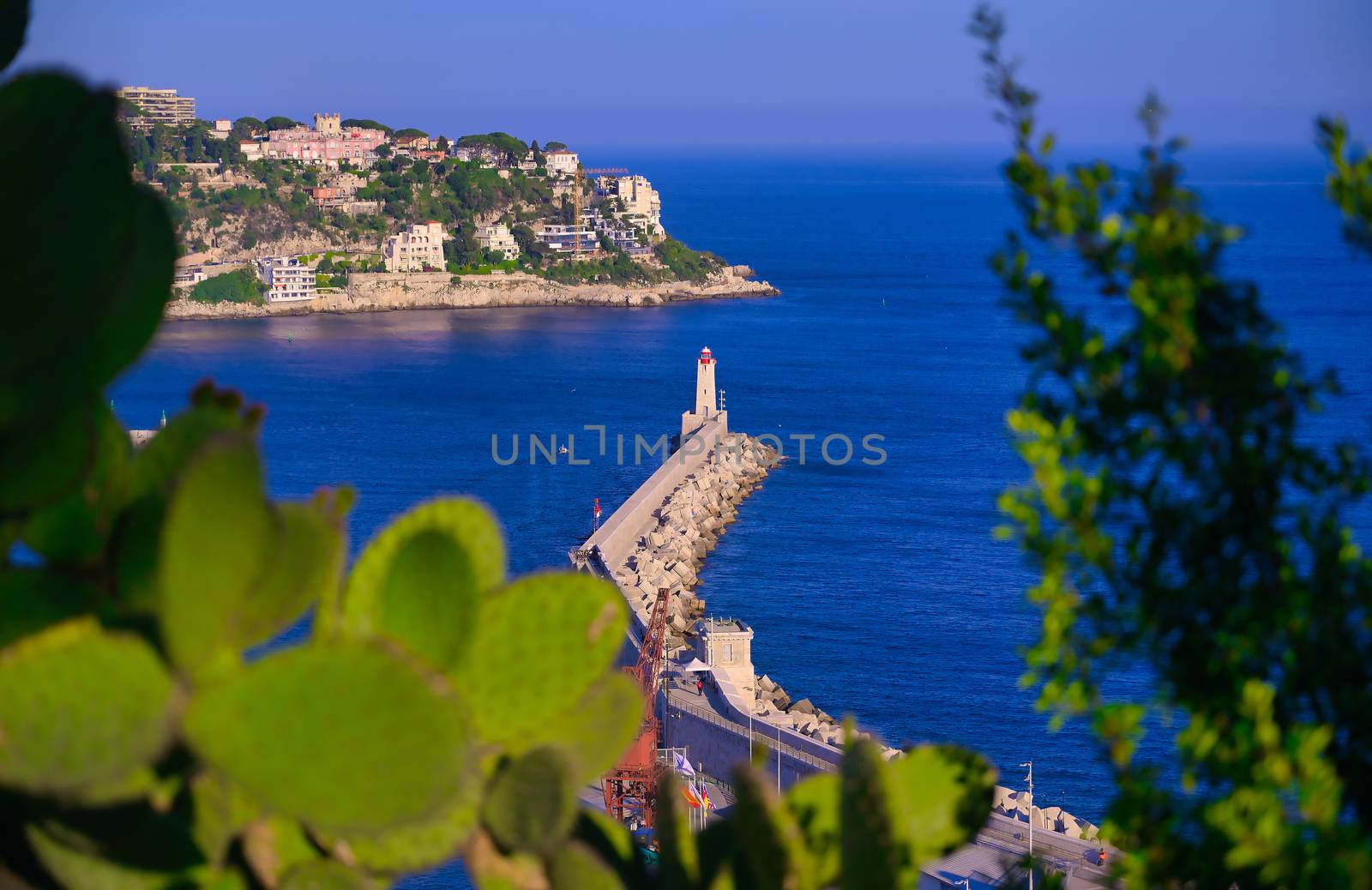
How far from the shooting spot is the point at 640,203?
64312mm

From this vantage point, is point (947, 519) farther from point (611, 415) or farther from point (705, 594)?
point (611, 415)

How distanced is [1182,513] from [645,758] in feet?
35.4

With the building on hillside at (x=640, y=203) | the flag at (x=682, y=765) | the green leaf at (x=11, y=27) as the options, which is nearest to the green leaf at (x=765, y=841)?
the green leaf at (x=11, y=27)

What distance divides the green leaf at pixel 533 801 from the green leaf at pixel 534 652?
6cm

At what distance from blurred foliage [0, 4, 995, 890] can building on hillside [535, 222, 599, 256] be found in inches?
2316

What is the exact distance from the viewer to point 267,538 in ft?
4.04

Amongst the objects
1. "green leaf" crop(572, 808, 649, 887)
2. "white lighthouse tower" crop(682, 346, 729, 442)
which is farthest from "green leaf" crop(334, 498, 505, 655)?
"white lighthouse tower" crop(682, 346, 729, 442)

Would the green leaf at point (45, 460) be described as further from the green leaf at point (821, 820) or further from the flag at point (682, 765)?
the flag at point (682, 765)

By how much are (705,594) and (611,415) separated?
13.1 m

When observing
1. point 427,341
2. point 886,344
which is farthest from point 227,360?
point 886,344

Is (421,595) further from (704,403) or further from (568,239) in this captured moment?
(568,239)

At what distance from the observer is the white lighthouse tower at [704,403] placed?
28.2m

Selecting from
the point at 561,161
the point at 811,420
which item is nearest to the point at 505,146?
the point at 561,161

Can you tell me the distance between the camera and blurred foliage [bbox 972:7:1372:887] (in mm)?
1417
